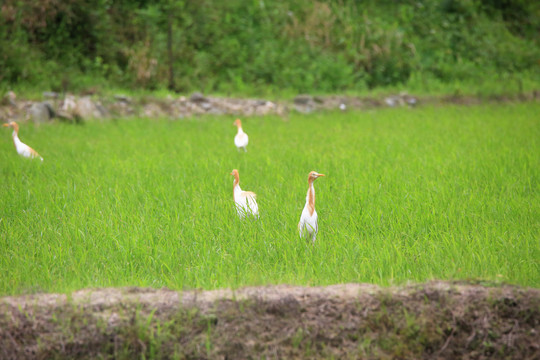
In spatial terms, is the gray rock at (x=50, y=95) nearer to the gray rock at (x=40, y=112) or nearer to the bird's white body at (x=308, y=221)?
the gray rock at (x=40, y=112)

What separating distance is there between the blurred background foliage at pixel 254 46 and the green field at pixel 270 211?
13.4 ft

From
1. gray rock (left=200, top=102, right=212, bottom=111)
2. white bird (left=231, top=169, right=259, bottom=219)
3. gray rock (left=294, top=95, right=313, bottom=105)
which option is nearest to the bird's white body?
white bird (left=231, top=169, right=259, bottom=219)

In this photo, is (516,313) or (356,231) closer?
(516,313)

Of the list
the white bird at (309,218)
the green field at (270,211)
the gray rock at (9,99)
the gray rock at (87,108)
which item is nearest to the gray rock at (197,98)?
the gray rock at (87,108)

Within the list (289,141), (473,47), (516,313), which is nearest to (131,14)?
(289,141)

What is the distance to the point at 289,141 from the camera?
295 inches

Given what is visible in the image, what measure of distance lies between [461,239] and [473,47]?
1224cm

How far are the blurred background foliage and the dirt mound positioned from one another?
8.38 metres

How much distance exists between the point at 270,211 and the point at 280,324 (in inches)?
64.1

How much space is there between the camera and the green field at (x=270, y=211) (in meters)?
3.18

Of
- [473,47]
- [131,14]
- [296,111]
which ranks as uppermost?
[131,14]

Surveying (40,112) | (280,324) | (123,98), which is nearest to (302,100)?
(123,98)

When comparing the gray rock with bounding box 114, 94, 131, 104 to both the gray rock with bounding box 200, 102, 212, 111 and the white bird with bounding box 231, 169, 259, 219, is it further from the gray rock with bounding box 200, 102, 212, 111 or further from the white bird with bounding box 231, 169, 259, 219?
the white bird with bounding box 231, 169, 259, 219

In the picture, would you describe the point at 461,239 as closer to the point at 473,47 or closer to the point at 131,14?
the point at 131,14
